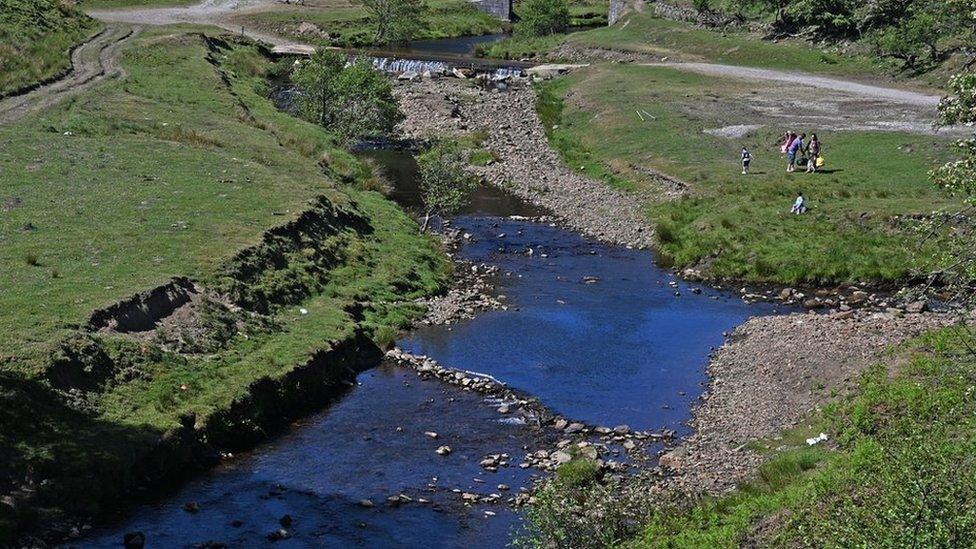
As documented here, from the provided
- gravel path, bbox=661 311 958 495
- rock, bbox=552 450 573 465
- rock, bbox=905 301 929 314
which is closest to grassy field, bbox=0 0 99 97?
gravel path, bbox=661 311 958 495

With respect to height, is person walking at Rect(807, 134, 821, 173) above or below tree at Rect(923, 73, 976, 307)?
below

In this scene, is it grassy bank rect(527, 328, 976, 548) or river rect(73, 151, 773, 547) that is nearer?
grassy bank rect(527, 328, 976, 548)

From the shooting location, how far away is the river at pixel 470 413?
26.6 metres

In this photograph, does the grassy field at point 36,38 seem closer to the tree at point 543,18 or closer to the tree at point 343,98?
the tree at point 343,98

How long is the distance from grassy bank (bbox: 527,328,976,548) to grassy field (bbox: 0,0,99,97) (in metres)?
51.2


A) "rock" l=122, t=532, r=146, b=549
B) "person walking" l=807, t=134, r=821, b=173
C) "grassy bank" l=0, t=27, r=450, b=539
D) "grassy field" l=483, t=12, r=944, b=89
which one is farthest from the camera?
"grassy field" l=483, t=12, r=944, b=89

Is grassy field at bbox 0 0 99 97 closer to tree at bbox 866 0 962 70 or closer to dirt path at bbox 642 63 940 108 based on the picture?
dirt path at bbox 642 63 940 108

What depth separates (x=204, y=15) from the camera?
411ft

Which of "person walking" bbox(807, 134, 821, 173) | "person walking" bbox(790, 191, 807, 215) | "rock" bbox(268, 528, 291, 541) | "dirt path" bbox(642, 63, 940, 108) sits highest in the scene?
"dirt path" bbox(642, 63, 940, 108)

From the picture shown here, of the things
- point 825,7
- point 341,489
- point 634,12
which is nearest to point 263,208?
point 341,489

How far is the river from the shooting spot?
1048 inches

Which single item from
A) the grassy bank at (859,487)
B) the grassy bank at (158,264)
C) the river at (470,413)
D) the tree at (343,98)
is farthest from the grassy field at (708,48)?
the grassy bank at (859,487)

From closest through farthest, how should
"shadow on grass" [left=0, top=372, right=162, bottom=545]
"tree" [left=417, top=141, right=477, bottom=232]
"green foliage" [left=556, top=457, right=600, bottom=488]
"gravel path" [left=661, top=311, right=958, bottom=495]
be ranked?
"shadow on grass" [left=0, top=372, right=162, bottom=545] → "green foliage" [left=556, top=457, right=600, bottom=488] → "gravel path" [left=661, top=311, right=958, bottom=495] → "tree" [left=417, top=141, right=477, bottom=232]

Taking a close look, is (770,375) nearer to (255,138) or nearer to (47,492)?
(47,492)
